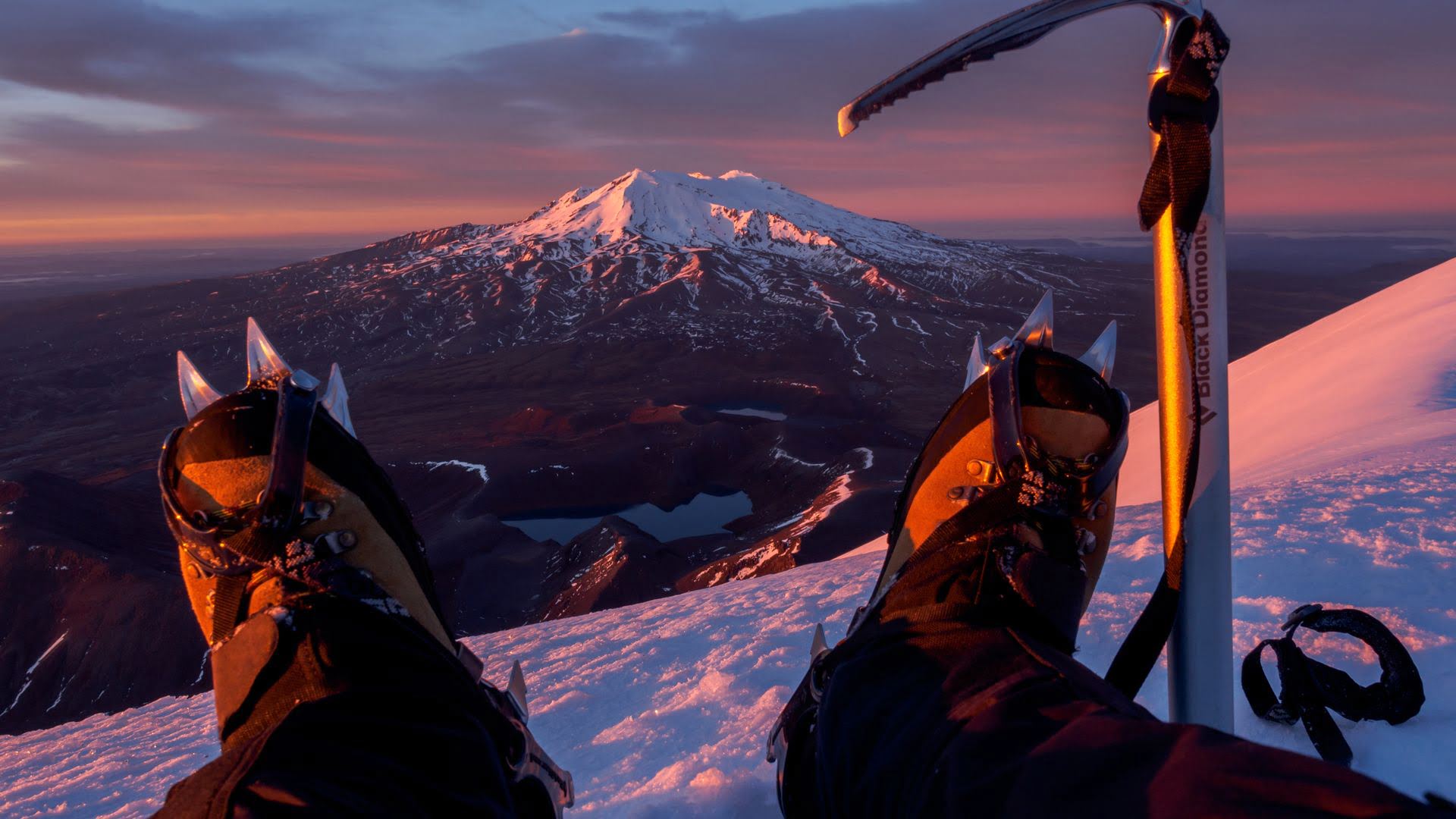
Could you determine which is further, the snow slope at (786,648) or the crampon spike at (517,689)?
the crampon spike at (517,689)

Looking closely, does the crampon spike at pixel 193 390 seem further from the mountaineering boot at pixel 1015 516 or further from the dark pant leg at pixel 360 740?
the mountaineering boot at pixel 1015 516

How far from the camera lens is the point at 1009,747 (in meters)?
1.11

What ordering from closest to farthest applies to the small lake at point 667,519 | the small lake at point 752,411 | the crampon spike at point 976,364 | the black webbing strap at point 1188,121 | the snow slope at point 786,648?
the black webbing strap at point 1188,121, the snow slope at point 786,648, the crampon spike at point 976,364, the small lake at point 667,519, the small lake at point 752,411

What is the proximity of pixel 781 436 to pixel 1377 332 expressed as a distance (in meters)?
51.2

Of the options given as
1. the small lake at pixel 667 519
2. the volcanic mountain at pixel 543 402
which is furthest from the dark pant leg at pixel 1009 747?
the small lake at pixel 667 519

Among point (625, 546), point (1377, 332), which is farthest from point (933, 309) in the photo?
point (1377, 332)

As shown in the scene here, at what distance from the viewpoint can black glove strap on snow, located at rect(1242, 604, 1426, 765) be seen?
1563 mm

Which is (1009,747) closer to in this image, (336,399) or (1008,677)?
(1008,677)

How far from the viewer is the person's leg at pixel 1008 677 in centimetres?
88

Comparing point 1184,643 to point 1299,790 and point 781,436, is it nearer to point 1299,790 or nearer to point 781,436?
point 1299,790

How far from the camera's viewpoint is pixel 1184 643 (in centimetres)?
143

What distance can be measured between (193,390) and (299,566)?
79 centimetres

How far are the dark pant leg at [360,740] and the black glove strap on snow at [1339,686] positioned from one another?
166 centimetres

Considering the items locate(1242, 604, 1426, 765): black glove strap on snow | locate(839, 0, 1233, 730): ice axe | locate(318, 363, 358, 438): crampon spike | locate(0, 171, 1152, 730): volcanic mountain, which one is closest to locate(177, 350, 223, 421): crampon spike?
locate(318, 363, 358, 438): crampon spike
